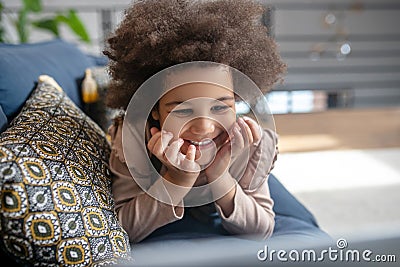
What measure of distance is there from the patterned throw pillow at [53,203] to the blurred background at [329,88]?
113 cm

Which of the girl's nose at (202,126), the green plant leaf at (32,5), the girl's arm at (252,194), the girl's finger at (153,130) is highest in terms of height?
the green plant leaf at (32,5)

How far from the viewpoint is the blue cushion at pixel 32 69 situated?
1050mm

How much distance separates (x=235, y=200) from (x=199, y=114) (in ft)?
0.58

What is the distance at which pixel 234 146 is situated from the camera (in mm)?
805

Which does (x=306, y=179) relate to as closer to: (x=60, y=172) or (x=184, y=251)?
(x=60, y=172)

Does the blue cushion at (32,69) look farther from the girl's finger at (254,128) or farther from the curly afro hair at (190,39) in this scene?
the girl's finger at (254,128)

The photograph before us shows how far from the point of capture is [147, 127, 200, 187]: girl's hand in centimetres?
76

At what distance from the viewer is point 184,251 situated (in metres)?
0.46

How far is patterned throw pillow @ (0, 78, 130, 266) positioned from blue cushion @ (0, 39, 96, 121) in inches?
10.4

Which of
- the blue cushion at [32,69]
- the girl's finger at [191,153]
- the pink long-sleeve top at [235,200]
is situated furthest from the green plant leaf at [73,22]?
the girl's finger at [191,153]

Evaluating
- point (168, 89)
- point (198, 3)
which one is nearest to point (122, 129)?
point (168, 89)

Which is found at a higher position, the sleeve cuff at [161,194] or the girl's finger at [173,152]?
the girl's finger at [173,152]

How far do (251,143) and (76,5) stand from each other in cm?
416

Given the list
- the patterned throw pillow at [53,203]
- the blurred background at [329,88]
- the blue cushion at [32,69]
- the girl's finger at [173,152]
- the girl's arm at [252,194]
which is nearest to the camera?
the patterned throw pillow at [53,203]
